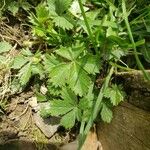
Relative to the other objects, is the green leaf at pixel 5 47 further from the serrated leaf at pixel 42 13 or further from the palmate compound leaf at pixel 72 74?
the palmate compound leaf at pixel 72 74

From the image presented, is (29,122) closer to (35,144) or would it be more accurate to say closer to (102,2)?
(35,144)

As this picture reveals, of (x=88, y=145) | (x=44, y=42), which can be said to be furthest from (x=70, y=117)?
(x=44, y=42)

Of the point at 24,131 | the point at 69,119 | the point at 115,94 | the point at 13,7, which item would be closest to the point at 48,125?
the point at 24,131

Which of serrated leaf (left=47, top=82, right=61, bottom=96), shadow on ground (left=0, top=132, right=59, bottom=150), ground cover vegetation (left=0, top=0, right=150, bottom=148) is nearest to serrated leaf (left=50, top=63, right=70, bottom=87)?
ground cover vegetation (left=0, top=0, right=150, bottom=148)

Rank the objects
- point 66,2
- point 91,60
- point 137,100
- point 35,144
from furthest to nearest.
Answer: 1. point 35,144
2. point 66,2
3. point 91,60
4. point 137,100

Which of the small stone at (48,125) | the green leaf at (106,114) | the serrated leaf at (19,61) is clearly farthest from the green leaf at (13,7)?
the green leaf at (106,114)

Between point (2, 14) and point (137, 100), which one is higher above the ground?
point (2, 14)
